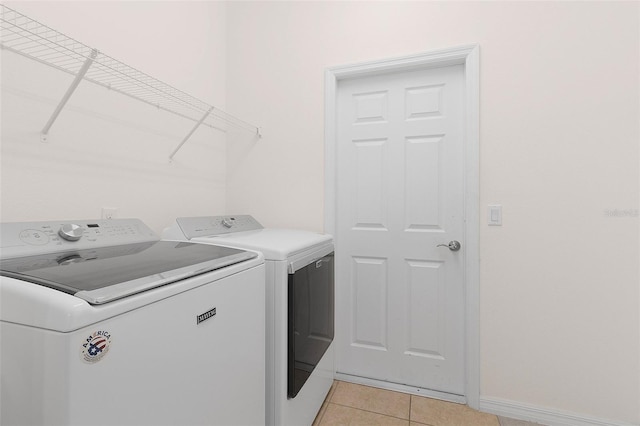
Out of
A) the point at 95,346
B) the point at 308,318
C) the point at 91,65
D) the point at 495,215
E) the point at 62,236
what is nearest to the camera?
the point at 95,346

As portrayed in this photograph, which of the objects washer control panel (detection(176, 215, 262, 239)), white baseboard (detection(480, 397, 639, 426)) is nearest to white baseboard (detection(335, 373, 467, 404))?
white baseboard (detection(480, 397, 639, 426))

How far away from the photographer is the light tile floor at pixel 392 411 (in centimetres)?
173

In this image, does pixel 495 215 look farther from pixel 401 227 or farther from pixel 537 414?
pixel 537 414

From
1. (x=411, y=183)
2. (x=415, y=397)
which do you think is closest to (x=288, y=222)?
(x=411, y=183)

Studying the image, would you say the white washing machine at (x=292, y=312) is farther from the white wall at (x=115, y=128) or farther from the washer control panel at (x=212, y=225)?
the white wall at (x=115, y=128)

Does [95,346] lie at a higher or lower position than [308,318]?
higher

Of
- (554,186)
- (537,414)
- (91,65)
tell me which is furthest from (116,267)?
(537,414)

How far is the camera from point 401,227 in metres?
2.05

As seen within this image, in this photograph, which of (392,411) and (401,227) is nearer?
(392,411)

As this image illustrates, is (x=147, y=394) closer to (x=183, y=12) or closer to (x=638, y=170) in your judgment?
(x=183, y=12)

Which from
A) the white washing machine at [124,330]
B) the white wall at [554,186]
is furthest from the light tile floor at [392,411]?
the white washing machine at [124,330]

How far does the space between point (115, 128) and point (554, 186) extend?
90.6 inches

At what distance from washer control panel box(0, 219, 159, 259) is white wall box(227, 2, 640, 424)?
1.73 m

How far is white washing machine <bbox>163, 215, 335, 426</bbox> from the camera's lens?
4.34 ft
